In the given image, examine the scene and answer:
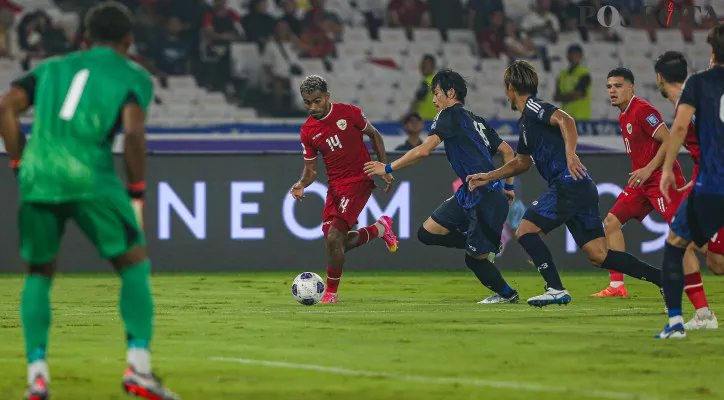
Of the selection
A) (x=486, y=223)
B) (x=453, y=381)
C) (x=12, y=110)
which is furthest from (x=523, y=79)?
(x=12, y=110)

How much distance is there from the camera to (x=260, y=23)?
2438 centimetres

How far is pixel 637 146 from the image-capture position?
1269 cm

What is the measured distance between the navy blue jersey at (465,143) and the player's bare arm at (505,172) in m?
0.34

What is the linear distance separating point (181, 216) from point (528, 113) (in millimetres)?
6973

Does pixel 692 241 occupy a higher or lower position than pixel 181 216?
higher

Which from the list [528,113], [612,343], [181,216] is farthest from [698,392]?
[181,216]

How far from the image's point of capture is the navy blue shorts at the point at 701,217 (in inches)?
340

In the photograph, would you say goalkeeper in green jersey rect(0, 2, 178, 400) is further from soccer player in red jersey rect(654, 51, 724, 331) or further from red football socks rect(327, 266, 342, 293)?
red football socks rect(327, 266, 342, 293)

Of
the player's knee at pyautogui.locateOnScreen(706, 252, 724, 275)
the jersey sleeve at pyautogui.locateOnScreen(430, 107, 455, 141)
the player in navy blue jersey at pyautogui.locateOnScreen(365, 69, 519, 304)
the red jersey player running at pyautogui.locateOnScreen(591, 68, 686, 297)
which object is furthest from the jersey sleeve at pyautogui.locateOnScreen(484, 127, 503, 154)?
the player's knee at pyautogui.locateOnScreen(706, 252, 724, 275)

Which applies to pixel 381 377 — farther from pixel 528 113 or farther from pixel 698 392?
pixel 528 113

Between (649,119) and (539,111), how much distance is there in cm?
137

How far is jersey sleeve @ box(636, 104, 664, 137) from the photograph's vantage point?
1237 centimetres

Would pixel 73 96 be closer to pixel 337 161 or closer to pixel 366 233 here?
pixel 337 161

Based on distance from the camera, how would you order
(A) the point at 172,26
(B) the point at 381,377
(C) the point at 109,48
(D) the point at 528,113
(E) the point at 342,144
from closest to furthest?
1. (C) the point at 109,48
2. (B) the point at 381,377
3. (D) the point at 528,113
4. (E) the point at 342,144
5. (A) the point at 172,26
